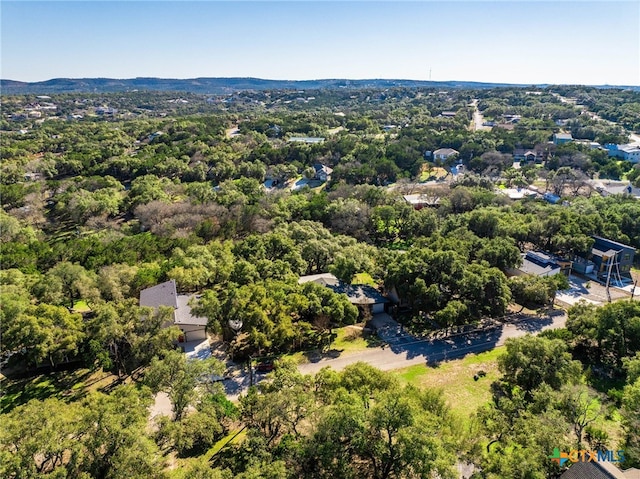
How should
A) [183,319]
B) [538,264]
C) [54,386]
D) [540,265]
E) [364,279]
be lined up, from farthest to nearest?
[364,279], [538,264], [540,265], [183,319], [54,386]

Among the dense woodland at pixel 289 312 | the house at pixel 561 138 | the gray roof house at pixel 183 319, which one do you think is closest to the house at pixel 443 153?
the dense woodland at pixel 289 312

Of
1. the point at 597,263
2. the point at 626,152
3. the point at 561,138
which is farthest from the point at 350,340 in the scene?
the point at 561,138

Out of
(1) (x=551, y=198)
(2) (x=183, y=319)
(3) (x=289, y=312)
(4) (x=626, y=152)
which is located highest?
(4) (x=626, y=152)

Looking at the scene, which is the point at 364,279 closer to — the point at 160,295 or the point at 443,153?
the point at 160,295

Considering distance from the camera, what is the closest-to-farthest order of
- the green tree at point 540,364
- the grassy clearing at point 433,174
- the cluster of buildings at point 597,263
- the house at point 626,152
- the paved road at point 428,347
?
the green tree at point 540,364
the paved road at point 428,347
the cluster of buildings at point 597,263
the grassy clearing at point 433,174
the house at point 626,152

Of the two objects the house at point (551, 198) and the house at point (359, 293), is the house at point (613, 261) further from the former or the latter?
the house at point (359, 293)
